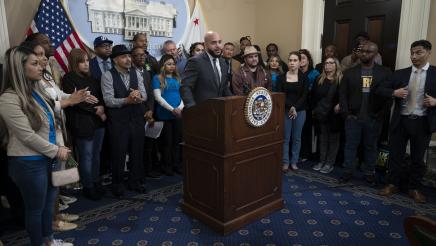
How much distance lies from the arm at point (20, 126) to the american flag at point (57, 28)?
1.92 meters

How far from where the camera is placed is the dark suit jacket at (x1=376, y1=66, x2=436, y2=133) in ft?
9.88

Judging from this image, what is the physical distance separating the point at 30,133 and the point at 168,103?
1.99 meters

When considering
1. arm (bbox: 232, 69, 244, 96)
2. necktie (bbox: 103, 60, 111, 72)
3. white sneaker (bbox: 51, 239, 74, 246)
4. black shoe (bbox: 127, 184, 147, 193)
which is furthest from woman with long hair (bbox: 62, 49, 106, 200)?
arm (bbox: 232, 69, 244, 96)

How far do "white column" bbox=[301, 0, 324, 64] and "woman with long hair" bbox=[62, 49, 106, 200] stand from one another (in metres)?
3.53

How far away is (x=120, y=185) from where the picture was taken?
3.31m

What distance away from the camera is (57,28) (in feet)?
Result: 11.7

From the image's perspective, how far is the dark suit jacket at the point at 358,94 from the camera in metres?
3.43

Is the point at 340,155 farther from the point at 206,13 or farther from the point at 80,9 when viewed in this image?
the point at 80,9

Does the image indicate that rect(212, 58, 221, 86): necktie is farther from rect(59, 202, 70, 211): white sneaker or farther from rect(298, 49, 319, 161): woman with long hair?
rect(59, 202, 70, 211): white sneaker

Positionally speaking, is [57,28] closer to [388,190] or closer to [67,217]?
[67,217]

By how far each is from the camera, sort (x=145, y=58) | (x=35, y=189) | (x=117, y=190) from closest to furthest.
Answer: (x=35, y=189), (x=117, y=190), (x=145, y=58)

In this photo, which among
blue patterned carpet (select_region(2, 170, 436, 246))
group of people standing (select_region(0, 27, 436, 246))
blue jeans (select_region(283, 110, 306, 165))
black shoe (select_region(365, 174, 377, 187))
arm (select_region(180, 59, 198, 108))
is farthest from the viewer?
blue jeans (select_region(283, 110, 306, 165))

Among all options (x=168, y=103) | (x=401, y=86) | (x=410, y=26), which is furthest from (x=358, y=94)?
(x=168, y=103)

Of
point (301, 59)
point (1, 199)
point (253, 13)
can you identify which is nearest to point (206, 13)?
point (253, 13)
